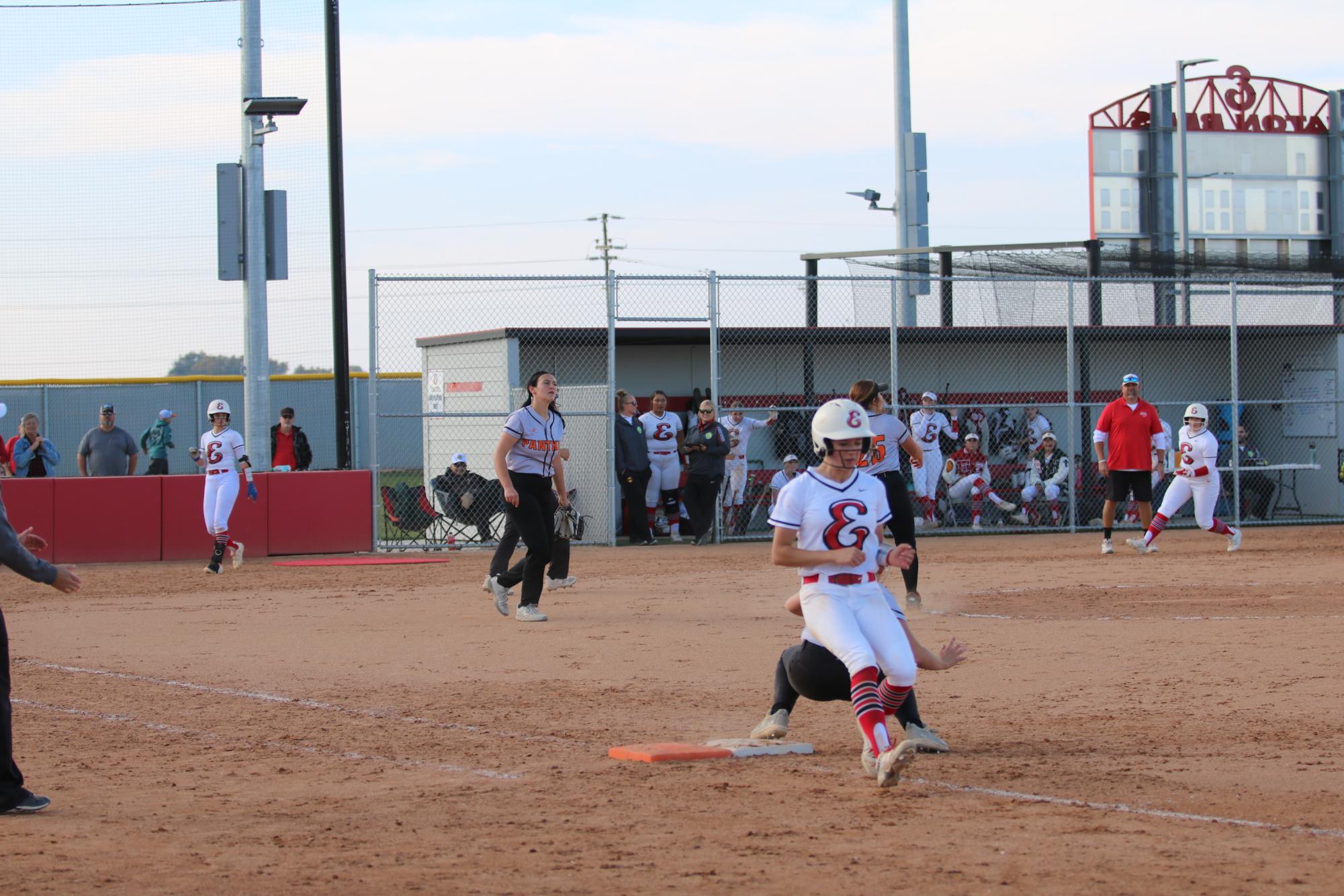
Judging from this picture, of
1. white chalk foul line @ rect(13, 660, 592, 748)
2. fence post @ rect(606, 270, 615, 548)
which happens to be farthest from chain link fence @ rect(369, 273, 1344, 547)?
white chalk foul line @ rect(13, 660, 592, 748)

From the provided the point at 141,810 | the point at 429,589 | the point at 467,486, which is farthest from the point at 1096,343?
the point at 141,810

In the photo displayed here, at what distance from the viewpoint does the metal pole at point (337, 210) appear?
63.4ft

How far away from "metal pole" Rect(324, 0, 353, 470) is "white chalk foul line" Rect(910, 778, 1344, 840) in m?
14.4

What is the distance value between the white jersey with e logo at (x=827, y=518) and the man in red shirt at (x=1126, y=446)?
1056 centimetres

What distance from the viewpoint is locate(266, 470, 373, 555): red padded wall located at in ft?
59.5

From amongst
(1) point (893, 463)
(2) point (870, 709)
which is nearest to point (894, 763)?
(2) point (870, 709)

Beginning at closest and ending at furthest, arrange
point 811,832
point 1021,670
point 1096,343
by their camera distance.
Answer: point 811,832, point 1021,670, point 1096,343

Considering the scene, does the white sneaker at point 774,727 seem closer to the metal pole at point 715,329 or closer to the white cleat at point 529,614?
the white cleat at point 529,614

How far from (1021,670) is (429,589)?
22.5 feet

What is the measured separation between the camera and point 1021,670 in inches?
350

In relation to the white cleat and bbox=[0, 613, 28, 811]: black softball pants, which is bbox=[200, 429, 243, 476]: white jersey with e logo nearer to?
the white cleat

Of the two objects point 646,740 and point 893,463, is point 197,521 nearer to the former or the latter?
point 893,463

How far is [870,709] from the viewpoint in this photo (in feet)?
19.3

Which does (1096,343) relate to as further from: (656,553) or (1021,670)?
(1021,670)
